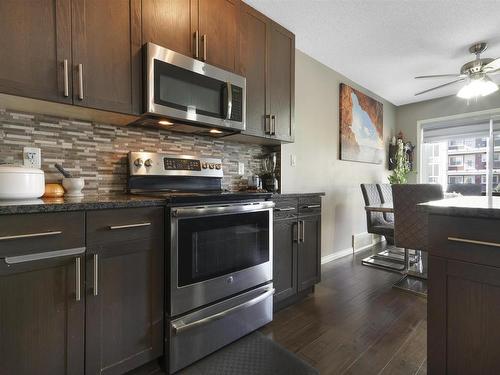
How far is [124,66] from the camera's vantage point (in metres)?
1.46

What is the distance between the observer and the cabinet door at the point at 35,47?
1.13 m

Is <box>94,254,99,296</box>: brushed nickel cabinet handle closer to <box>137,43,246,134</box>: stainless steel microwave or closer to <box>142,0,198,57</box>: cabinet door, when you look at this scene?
<box>137,43,246,134</box>: stainless steel microwave

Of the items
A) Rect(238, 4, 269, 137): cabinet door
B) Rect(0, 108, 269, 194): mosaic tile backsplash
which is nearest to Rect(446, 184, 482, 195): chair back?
Rect(238, 4, 269, 137): cabinet door

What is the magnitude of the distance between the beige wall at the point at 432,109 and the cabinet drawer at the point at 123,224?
4.92 metres

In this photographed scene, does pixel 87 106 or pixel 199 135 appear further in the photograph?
pixel 199 135

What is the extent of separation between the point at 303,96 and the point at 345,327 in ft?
7.78

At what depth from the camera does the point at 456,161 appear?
4.52 meters

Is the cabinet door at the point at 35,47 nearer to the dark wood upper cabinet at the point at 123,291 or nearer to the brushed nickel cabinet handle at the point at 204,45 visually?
the dark wood upper cabinet at the point at 123,291

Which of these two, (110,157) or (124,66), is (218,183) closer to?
(110,157)

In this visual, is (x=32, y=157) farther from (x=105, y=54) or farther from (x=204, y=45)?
(x=204, y=45)

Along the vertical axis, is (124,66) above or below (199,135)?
above

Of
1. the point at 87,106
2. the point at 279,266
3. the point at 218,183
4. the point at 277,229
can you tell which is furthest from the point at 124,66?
the point at 279,266

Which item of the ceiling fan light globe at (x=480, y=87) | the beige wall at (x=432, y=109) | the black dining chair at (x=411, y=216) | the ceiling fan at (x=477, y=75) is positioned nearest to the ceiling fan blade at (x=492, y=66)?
the ceiling fan at (x=477, y=75)

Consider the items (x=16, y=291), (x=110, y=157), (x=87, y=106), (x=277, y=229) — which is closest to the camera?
(x=16, y=291)
